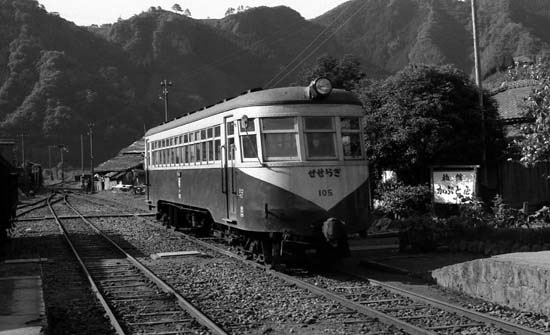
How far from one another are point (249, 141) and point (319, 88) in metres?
1.42

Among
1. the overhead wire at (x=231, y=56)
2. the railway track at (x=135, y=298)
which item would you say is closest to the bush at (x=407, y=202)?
the railway track at (x=135, y=298)

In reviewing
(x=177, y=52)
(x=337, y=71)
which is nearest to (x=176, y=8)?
(x=177, y=52)

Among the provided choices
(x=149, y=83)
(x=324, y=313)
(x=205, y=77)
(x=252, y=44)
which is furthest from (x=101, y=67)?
(x=324, y=313)

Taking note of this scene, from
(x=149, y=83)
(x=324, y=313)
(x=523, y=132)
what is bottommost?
(x=324, y=313)

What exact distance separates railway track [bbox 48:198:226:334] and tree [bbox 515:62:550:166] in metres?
6.98

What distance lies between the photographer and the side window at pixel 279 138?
1031 centimetres

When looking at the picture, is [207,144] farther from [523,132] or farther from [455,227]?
[523,132]

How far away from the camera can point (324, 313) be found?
296 inches

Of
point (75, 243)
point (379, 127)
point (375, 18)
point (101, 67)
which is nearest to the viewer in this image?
point (75, 243)

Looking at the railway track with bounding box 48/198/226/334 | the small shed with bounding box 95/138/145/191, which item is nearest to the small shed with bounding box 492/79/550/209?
the railway track with bounding box 48/198/226/334

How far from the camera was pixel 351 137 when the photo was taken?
10727 millimetres

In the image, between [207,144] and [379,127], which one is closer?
[207,144]

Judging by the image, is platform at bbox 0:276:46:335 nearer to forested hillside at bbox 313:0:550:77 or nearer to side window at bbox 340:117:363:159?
side window at bbox 340:117:363:159

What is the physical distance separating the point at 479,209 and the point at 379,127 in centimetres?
476
